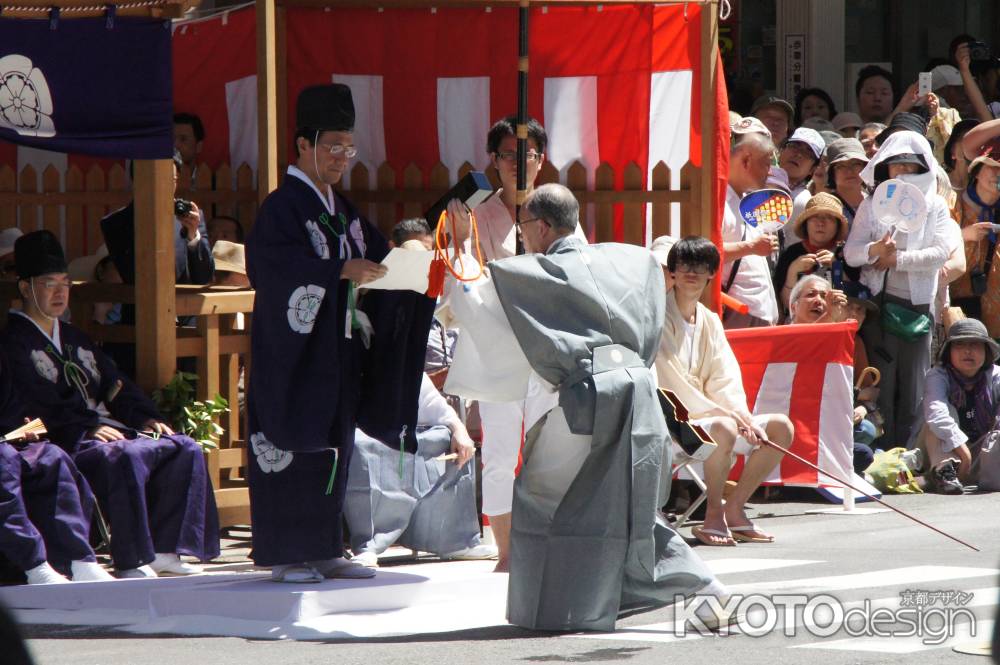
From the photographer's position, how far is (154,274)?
7.68 meters

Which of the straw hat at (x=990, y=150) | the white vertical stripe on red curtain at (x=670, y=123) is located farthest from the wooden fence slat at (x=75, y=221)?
the straw hat at (x=990, y=150)

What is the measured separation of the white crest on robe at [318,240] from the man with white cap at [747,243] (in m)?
3.36

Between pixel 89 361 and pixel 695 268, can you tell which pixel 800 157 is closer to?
pixel 695 268

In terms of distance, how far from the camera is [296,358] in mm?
6309

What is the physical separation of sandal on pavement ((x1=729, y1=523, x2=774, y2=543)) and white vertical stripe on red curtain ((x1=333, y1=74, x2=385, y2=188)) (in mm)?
2797

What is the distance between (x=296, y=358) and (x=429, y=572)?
1.14 metres

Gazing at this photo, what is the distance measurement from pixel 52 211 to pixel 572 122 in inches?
113

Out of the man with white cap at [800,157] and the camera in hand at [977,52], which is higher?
the camera in hand at [977,52]

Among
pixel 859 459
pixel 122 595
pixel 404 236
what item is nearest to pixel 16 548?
pixel 122 595

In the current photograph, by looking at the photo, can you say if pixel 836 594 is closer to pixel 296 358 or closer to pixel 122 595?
pixel 296 358

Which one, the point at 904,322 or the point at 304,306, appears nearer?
the point at 304,306

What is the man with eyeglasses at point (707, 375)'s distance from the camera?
322 inches

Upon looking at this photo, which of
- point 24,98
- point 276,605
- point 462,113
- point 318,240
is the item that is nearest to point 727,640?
point 276,605

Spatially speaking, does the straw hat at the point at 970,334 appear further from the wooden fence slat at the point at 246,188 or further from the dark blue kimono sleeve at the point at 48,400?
the dark blue kimono sleeve at the point at 48,400
